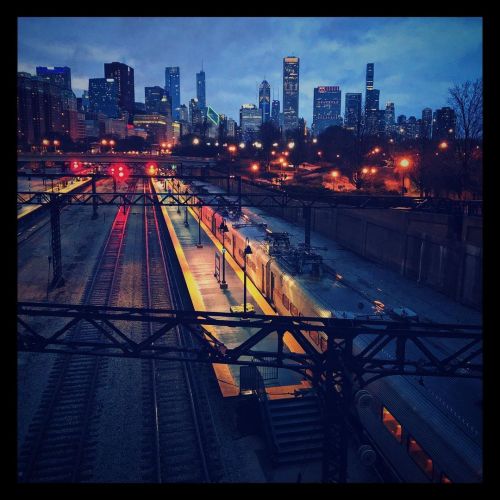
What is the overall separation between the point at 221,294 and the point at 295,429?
13228mm

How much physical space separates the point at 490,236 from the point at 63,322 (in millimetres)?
21440

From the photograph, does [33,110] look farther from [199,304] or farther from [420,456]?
[420,456]

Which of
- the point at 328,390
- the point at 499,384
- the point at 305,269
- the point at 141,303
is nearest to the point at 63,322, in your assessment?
the point at 141,303

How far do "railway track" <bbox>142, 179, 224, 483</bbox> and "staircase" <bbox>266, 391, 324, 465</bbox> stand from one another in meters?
1.77

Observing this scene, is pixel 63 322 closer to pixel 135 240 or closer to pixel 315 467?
pixel 315 467

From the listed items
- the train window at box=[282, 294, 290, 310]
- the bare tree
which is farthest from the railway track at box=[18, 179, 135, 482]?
the bare tree

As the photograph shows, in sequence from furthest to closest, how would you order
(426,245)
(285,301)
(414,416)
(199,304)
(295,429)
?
(426,245) < (199,304) < (285,301) < (295,429) < (414,416)

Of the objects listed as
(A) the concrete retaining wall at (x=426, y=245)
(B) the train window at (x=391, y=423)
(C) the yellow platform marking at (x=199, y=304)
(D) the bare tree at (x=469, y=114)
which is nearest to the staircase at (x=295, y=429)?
(C) the yellow platform marking at (x=199, y=304)

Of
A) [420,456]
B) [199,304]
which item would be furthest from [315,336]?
[199,304]

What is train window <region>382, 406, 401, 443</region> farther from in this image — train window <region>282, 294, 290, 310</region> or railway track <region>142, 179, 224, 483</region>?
train window <region>282, 294, 290, 310</region>

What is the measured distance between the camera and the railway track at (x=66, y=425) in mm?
12141

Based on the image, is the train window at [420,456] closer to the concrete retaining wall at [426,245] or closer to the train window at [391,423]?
the train window at [391,423]

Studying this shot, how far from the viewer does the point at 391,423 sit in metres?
10.5
